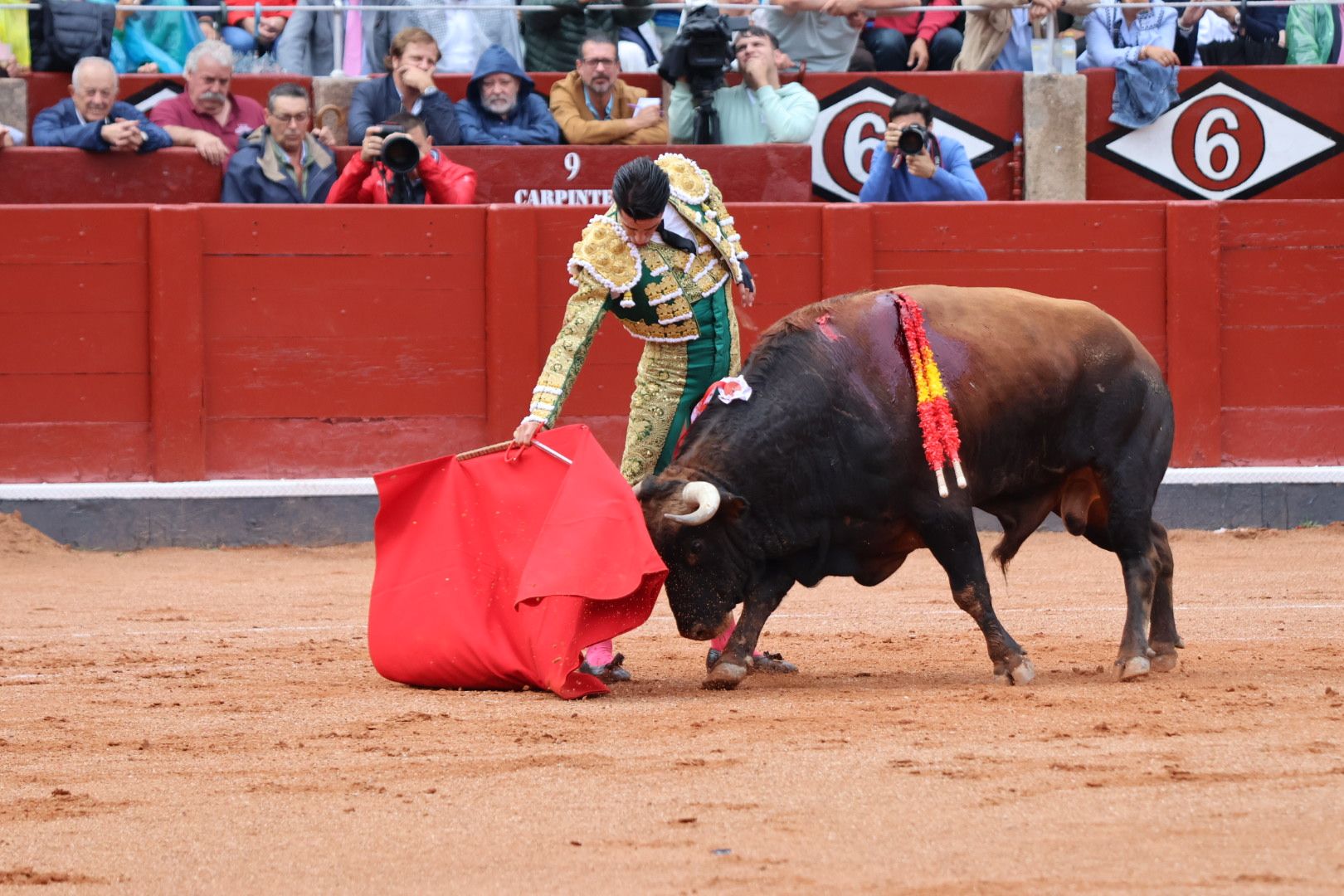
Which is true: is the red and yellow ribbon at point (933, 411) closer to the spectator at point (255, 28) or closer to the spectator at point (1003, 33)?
the spectator at point (1003, 33)

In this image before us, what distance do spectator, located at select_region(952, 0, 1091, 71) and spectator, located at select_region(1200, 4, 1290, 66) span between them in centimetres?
93

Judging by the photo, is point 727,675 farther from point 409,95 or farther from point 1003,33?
point 1003,33

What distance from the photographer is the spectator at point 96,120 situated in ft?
26.9

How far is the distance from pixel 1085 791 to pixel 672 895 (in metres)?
0.90

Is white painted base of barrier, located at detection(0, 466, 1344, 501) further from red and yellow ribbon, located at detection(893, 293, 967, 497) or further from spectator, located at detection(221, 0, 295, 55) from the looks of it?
red and yellow ribbon, located at detection(893, 293, 967, 497)

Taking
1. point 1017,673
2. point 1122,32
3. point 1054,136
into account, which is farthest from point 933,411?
point 1122,32

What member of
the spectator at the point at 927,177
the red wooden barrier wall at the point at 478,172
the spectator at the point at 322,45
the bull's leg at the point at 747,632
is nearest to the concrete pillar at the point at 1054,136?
the spectator at the point at 927,177

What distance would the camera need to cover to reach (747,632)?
15.8ft

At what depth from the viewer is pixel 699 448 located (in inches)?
187

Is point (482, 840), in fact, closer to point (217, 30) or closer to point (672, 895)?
point (672, 895)

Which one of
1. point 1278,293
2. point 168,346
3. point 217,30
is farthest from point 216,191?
point 1278,293

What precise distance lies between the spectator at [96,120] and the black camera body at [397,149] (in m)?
1.14

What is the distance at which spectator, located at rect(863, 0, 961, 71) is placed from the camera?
30.7 ft

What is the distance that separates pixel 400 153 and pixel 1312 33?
4907 mm
